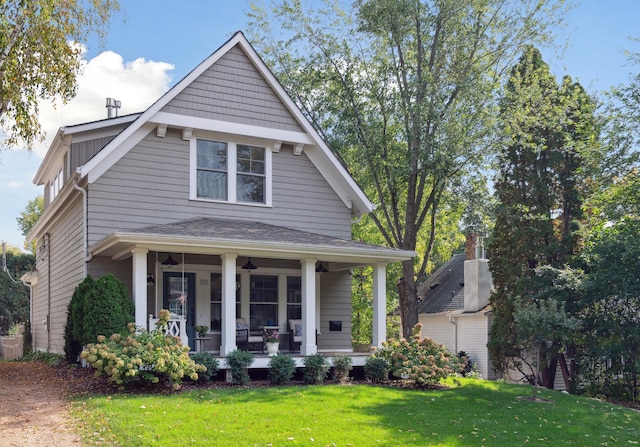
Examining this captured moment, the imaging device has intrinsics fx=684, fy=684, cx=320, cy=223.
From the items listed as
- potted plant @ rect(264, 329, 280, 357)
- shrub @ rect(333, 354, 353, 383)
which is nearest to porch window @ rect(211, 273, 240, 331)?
potted plant @ rect(264, 329, 280, 357)

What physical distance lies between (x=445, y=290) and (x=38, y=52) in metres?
21.1

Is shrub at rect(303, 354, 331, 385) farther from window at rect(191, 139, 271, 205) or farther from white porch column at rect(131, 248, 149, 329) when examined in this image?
window at rect(191, 139, 271, 205)

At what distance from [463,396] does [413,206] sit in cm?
983

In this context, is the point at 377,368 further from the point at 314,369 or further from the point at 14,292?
the point at 14,292

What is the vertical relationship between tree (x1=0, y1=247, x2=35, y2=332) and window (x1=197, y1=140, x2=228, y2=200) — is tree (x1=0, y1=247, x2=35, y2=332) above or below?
below

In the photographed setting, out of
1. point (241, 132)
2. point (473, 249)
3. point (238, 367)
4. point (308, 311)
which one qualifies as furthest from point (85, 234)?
point (473, 249)

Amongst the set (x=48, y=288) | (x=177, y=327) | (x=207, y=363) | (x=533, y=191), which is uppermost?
(x=533, y=191)

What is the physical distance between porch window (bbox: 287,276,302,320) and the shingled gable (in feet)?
8.36

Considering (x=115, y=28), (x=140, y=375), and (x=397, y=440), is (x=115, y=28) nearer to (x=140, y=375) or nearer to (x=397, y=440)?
(x=140, y=375)

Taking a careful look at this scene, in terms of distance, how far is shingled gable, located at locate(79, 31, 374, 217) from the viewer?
15250 mm

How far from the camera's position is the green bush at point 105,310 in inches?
515

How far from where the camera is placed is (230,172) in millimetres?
16781

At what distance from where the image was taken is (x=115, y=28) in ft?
49.9

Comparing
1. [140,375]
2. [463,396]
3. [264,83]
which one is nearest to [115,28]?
[264,83]
